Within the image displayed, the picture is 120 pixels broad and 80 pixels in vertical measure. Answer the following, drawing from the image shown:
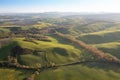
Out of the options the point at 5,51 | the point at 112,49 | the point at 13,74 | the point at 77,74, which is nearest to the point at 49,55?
the point at 5,51

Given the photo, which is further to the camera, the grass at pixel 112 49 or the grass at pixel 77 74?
the grass at pixel 112 49

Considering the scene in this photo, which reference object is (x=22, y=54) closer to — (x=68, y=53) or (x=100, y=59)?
(x=68, y=53)

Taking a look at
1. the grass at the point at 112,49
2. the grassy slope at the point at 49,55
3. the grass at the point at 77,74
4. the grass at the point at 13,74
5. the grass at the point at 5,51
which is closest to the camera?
the grass at the point at 77,74

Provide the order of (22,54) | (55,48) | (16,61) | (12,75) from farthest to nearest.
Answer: (55,48) < (22,54) < (16,61) < (12,75)

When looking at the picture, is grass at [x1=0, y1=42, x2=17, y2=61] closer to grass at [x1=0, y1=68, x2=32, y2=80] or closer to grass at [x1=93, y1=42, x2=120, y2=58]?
grass at [x1=0, y1=68, x2=32, y2=80]

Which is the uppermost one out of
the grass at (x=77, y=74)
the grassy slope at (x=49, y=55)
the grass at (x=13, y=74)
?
the grassy slope at (x=49, y=55)

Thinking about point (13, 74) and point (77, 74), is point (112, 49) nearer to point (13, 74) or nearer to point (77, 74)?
point (77, 74)

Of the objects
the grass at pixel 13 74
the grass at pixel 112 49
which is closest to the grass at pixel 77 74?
the grass at pixel 13 74

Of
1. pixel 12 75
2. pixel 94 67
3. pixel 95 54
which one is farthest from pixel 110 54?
pixel 12 75

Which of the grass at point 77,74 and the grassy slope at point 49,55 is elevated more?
the grassy slope at point 49,55

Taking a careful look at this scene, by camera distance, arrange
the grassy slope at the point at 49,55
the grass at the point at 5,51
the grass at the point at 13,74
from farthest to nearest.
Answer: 1. the grass at the point at 5,51
2. the grassy slope at the point at 49,55
3. the grass at the point at 13,74

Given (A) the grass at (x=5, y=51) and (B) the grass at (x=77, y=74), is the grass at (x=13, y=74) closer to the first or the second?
(B) the grass at (x=77, y=74)
